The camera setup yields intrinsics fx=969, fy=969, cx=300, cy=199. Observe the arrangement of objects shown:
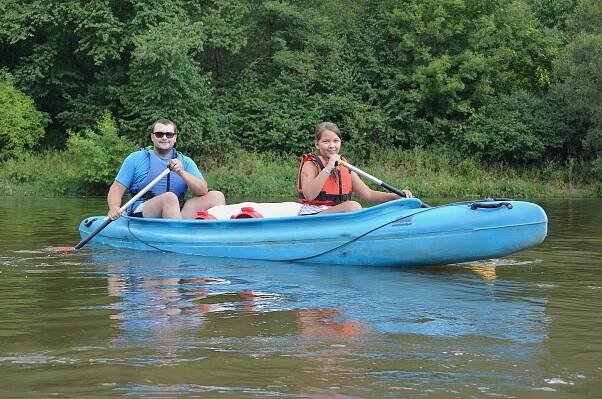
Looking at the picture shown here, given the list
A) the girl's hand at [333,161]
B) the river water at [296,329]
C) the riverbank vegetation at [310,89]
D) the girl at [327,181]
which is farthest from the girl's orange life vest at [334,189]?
the riverbank vegetation at [310,89]

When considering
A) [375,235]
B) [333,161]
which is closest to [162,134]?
[333,161]

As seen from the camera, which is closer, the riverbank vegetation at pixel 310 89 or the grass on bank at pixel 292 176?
the grass on bank at pixel 292 176

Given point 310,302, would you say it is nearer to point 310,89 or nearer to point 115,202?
point 115,202

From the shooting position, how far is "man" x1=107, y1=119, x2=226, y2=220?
8570 millimetres

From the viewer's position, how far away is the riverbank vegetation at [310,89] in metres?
23.2

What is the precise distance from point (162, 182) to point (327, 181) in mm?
1640

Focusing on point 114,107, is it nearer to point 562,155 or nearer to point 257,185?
point 257,185

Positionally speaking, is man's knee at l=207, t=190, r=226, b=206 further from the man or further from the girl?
the girl

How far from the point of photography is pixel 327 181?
8086 mm

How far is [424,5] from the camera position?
2645 cm

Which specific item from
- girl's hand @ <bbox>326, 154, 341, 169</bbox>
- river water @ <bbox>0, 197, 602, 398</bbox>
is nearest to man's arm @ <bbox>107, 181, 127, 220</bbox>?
river water @ <bbox>0, 197, 602, 398</bbox>

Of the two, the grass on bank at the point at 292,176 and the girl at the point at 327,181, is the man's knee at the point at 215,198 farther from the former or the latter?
the grass on bank at the point at 292,176

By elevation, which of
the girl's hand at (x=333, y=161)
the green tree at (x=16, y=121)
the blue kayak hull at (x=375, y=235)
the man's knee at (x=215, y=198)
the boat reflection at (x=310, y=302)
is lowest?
the boat reflection at (x=310, y=302)

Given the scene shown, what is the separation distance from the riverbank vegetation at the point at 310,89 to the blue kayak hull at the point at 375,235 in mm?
13384
